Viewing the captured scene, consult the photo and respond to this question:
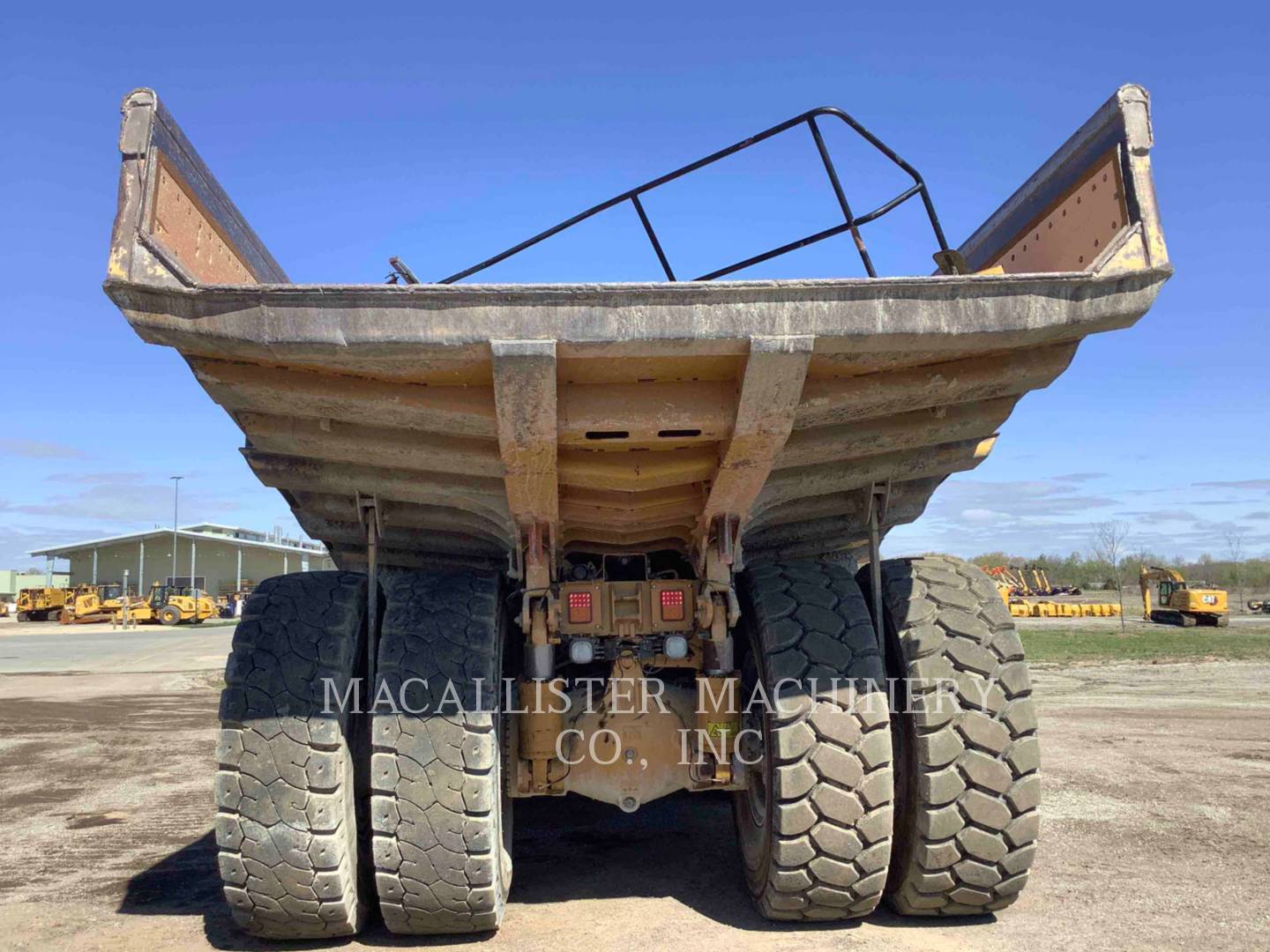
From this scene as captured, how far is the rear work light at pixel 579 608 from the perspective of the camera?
4.39 meters

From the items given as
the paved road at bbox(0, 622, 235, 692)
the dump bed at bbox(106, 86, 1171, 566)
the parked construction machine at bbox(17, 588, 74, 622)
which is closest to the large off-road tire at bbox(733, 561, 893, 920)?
the dump bed at bbox(106, 86, 1171, 566)

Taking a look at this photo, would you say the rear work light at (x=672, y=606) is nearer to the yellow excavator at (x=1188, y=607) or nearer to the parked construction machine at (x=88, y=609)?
the yellow excavator at (x=1188, y=607)

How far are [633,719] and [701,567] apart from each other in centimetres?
74

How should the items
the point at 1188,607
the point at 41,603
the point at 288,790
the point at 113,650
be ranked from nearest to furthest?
the point at 288,790, the point at 113,650, the point at 1188,607, the point at 41,603

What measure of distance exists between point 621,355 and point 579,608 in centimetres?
160

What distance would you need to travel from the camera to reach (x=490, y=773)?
3.84 metres

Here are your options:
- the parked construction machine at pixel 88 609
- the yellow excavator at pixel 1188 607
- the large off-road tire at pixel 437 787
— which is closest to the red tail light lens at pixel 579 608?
the large off-road tire at pixel 437 787

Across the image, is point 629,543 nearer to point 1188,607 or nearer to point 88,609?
point 1188,607

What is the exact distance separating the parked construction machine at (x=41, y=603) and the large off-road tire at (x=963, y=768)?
188 feet

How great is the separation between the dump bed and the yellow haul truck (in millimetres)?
12

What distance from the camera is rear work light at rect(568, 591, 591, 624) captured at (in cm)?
439

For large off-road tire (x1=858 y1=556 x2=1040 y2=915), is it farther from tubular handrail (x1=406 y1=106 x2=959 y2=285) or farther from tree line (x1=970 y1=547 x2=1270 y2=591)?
tree line (x1=970 y1=547 x2=1270 y2=591)

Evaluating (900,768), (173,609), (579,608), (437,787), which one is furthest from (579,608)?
(173,609)

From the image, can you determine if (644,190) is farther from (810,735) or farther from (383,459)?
(810,735)
